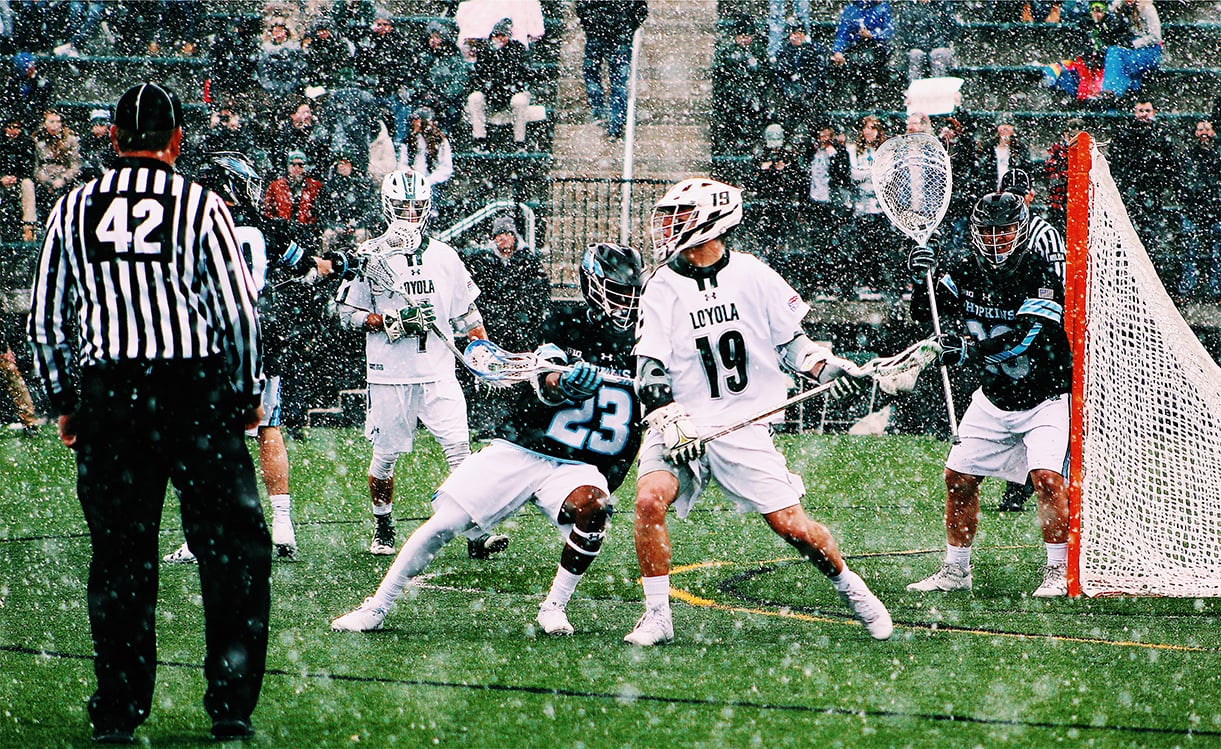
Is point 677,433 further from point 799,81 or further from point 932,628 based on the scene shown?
point 799,81

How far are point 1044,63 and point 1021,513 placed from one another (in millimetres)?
7932

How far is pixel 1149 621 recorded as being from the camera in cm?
548

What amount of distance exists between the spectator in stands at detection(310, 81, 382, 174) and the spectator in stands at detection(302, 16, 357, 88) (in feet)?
2.53

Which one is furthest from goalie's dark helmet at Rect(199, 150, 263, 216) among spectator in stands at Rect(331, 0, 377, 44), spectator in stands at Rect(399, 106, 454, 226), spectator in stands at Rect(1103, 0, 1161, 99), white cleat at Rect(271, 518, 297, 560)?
spectator in stands at Rect(1103, 0, 1161, 99)

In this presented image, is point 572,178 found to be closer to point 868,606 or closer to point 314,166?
point 314,166

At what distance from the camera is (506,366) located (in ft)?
17.7

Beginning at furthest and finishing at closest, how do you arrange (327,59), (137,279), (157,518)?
(327,59), (157,518), (137,279)

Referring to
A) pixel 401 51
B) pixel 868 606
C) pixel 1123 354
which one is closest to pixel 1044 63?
pixel 401 51

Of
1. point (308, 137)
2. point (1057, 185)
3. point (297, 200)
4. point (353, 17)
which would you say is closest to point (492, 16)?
point (353, 17)

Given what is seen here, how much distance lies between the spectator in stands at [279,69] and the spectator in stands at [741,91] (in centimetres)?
442

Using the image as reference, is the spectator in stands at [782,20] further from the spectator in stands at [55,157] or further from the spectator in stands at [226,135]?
the spectator in stands at [55,157]

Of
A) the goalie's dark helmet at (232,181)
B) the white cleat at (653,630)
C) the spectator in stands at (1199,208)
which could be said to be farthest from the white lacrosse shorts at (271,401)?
the spectator in stands at (1199,208)

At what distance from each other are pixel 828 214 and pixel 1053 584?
7.96 meters

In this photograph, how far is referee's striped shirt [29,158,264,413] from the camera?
3572 millimetres
